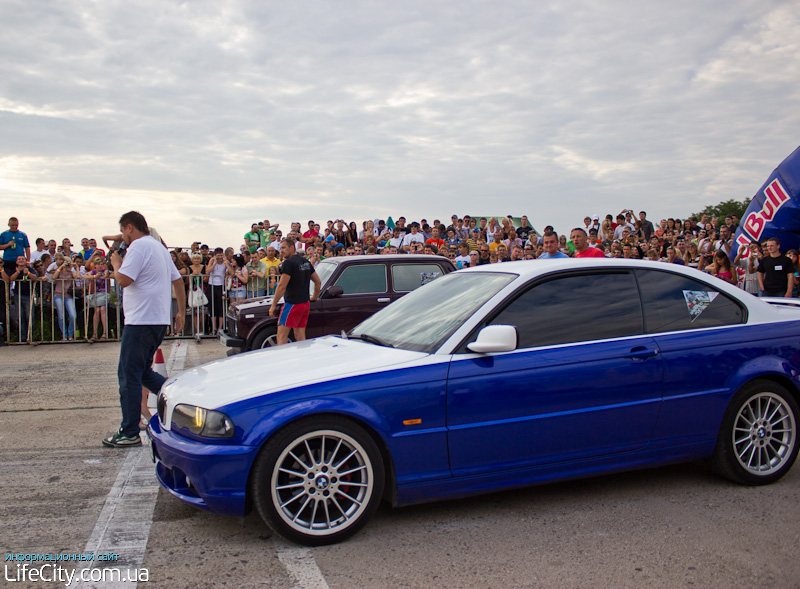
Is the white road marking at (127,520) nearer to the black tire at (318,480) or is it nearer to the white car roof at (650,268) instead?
the black tire at (318,480)

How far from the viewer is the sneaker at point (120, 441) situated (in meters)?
5.57

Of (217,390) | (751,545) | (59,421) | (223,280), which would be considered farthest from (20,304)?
(751,545)

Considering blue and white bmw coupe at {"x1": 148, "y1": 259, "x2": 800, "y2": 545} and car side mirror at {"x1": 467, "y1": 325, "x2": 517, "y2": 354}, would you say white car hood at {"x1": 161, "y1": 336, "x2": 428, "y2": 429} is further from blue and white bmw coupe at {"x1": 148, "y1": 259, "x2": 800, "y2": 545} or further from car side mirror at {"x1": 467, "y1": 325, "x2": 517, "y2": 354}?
car side mirror at {"x1": 467, "y1": 325, "x2": 517, "y2": 354}

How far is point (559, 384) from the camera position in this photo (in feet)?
13.0

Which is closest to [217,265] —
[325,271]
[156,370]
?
[325,271]

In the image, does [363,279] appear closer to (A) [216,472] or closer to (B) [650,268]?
(B) [650,268]

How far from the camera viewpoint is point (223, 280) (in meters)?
13.8

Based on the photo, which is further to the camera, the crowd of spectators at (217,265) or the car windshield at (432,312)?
the crowd of spectators at (217,265)

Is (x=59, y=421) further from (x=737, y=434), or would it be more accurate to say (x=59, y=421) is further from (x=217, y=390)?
(x=737, y=434)

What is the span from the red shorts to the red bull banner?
403 inches

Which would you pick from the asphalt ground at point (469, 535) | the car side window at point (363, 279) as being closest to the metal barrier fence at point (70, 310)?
the car side window at point (363, 279)

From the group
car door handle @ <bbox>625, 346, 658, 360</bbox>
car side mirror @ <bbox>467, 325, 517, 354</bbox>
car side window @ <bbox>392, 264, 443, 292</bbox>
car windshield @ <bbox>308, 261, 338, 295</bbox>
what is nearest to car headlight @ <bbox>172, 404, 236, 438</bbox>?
car side mirror @ <bbox>467, 325, 517, 354</bbox>

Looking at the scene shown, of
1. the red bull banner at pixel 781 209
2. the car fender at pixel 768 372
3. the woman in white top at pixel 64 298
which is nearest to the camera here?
the car fender at pixel 768 372

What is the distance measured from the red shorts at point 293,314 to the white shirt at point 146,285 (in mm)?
3230
